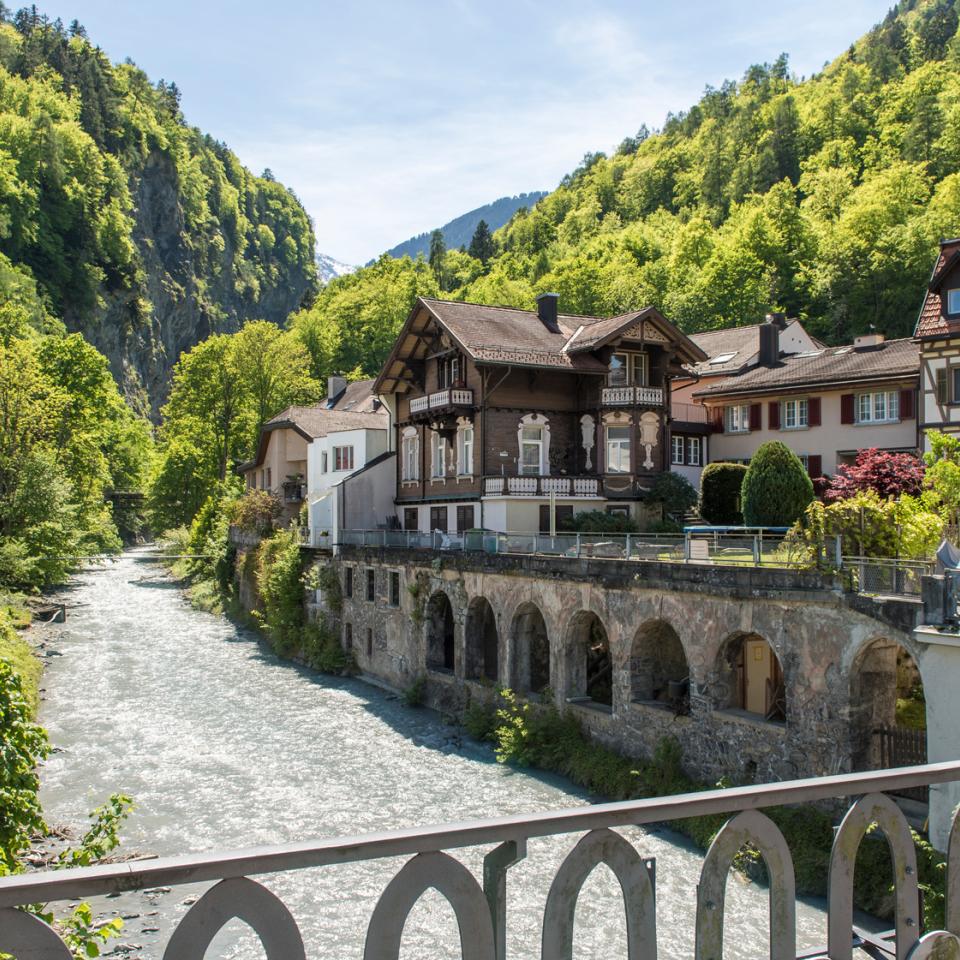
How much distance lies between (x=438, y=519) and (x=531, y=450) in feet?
18.0

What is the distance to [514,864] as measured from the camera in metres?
3.46

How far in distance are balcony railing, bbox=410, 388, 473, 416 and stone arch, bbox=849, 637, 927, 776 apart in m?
22.1

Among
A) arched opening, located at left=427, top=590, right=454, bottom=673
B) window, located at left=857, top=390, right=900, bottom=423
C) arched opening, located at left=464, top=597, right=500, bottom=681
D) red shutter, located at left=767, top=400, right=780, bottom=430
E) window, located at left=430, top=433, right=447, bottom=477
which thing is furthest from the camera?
red shutter, located at left=767, top=400, right=780, bottom=430

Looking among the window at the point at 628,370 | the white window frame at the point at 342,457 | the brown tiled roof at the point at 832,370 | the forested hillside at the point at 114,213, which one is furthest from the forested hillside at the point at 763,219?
the window at the point at 628,370

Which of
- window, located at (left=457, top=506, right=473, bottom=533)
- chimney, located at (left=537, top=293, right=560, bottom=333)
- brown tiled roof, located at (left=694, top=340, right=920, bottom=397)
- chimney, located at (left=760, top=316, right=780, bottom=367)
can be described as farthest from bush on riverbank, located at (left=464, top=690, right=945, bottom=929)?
chimney, located at (left=760, top=316, right=780, bottom=367)

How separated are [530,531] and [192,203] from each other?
126 meters

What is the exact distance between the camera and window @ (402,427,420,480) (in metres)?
44.2

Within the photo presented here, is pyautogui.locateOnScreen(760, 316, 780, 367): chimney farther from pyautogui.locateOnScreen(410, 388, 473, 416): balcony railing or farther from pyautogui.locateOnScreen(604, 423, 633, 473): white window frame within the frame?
pyautogui.locateOnScreen(410, 388, 473, 416): balcony railing

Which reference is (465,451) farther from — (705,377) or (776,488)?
(705,377)

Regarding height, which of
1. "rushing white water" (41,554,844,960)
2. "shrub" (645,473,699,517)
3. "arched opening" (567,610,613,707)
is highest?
"shrub" (645,473,699,517)

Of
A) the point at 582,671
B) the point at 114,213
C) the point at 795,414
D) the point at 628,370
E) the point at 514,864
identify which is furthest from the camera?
the point at 114,213

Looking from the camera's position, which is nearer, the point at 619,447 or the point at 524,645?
the point at 524,645

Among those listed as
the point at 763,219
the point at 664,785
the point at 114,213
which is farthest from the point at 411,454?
the point at 114,213

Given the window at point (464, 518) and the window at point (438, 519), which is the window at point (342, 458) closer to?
the window at point (438, 519)
